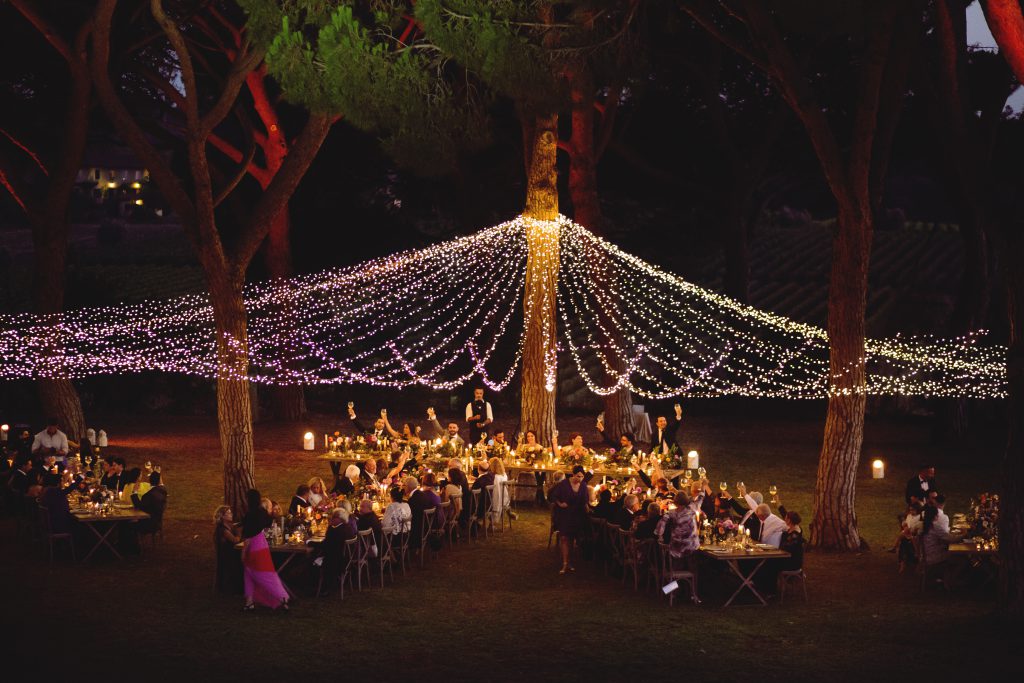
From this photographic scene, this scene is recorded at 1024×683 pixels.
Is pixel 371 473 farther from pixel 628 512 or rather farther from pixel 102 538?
pixel 628 512

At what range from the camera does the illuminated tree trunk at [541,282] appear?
18984 millimetres

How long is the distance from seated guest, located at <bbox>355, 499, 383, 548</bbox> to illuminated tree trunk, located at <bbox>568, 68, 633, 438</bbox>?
983 cm

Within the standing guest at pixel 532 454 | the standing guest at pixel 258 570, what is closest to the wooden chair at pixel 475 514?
the standing guest at pixel 532 454

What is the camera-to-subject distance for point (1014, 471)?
11.8 m

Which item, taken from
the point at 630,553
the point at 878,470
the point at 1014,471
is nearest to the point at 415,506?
the point at 630,553

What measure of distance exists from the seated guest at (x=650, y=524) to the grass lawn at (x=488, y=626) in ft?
2.11

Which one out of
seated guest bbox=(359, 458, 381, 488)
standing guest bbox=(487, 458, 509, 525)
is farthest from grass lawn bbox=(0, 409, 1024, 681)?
seated guest bbox=(359, 458, 381, 488)

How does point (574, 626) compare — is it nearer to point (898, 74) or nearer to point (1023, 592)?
point (1023, 592)

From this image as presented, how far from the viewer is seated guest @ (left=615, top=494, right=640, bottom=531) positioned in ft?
47.0

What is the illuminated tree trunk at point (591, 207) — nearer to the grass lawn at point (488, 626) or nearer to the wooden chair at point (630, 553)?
the grass lawn at point (488, 626)

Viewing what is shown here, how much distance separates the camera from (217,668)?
34.9 ft

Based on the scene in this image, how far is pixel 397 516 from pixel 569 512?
1.98 meters

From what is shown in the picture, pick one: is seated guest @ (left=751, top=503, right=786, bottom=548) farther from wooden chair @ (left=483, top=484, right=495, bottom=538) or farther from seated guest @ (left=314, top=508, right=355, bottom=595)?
wooden chair @ (left=483, top=484, right=495, bottom=538)

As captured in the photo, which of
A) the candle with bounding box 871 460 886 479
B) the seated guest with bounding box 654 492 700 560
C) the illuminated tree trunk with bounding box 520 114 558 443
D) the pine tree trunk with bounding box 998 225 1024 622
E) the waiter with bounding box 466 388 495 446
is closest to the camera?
the pine tree trunk with bounding box 998 225 1024 622
